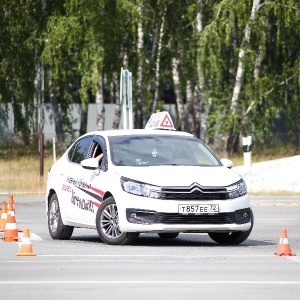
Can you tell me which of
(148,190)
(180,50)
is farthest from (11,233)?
(180,50)

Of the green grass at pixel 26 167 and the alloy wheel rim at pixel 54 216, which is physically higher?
the alloy wheel rim at pixel 54 216

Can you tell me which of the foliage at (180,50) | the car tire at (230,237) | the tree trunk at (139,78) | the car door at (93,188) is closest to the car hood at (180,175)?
the car door at (93,188)

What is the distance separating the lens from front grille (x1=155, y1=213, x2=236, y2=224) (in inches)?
685

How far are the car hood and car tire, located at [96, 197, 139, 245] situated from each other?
1.55 feet

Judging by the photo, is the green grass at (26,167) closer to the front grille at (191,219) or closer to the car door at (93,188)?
the car door at (93,188)

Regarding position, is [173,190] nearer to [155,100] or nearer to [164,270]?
[164,270]

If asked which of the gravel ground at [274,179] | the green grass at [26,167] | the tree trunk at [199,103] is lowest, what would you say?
the green grass at [26,167]

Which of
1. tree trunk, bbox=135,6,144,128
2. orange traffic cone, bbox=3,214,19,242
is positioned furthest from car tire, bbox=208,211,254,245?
tree trunk, bbox=135,6,144,128

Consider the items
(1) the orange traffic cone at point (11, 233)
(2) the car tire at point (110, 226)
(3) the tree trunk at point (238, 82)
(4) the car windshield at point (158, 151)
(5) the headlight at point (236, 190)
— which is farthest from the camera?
(3) the tree trunk at point (238, 82)

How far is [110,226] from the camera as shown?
709 inches

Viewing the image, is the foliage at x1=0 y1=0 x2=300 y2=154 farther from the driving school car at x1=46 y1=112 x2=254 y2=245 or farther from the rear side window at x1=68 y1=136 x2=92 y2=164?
the driving school car at x1=46 y1=112 x2=254 y2=245

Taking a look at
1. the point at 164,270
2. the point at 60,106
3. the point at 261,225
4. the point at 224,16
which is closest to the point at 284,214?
the point at 261,225

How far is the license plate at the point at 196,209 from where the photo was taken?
17.4m

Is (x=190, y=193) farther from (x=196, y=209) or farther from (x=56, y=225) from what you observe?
(x=56, y=225)
